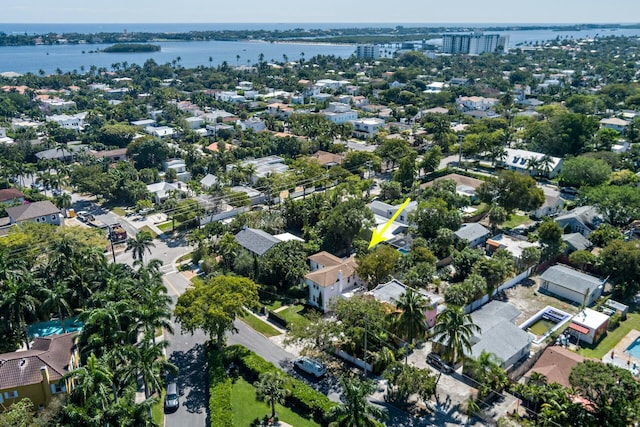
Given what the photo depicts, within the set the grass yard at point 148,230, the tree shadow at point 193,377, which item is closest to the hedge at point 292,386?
the tree shadow at point 193,377

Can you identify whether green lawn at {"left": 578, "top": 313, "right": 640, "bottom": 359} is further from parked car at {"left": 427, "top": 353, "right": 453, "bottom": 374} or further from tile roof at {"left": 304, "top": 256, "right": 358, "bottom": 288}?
tile roof at {"left": 304, "top": 256, "right": 358, "bottom": 288}

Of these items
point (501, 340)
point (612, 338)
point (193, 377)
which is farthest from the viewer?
point (612, 338)

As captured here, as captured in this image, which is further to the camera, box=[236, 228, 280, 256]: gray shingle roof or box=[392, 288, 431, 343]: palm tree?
box=[236, 228, 280, 256]: gray shingle roof

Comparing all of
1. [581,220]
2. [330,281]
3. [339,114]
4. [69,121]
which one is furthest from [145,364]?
[69,121]

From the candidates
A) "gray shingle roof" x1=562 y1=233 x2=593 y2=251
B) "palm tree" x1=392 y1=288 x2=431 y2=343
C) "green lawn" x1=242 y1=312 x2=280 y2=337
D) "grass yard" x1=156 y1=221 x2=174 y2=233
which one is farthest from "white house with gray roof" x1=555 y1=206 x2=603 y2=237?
"grass yard" x1=156 y1=221 x2=174 y2=233

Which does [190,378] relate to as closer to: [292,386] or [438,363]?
[292,386]

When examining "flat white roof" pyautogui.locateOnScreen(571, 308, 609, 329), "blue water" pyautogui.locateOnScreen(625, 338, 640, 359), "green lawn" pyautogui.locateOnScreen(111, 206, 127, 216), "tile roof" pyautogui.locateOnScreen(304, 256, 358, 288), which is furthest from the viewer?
"green lawn" pyautogui.locateOnScreen(111, 206, 127, 216)

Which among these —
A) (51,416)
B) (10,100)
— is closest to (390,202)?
(51,416)
